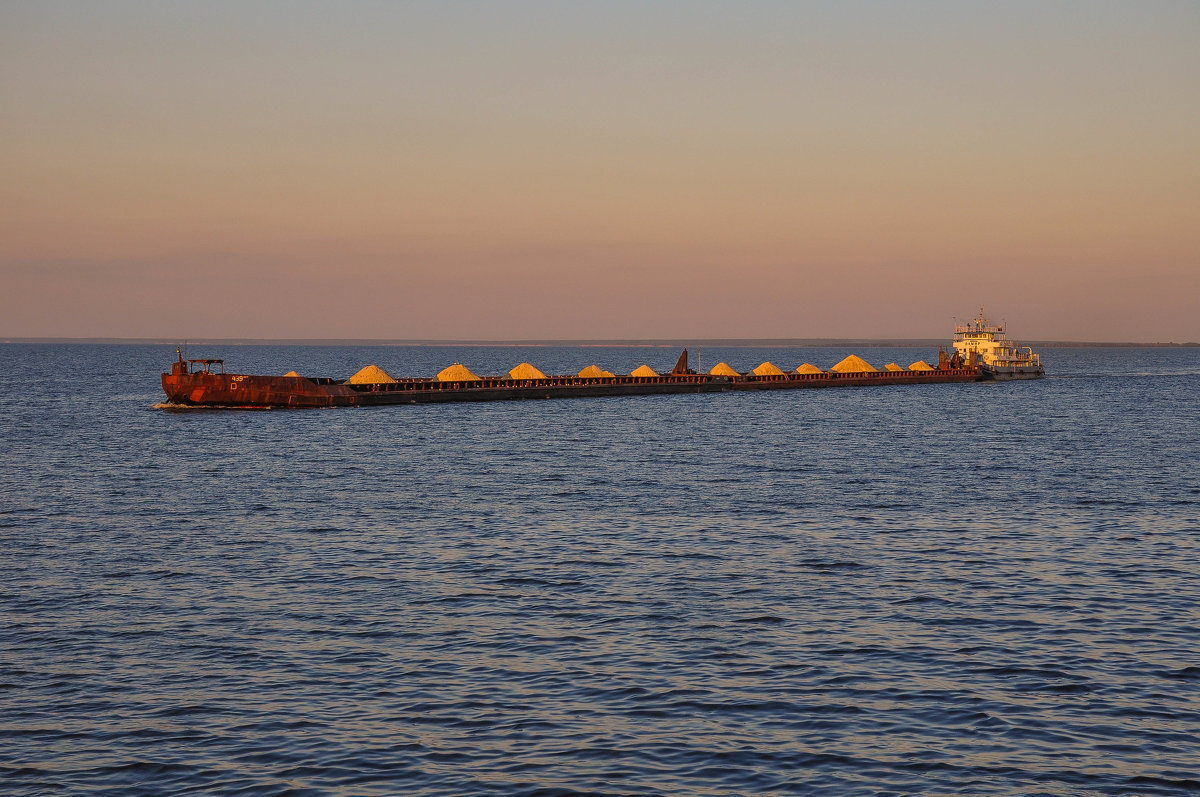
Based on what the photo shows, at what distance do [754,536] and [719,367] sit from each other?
12981 centimetres

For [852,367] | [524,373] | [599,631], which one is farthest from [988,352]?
[599,631]

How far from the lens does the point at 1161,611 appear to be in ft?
97.0

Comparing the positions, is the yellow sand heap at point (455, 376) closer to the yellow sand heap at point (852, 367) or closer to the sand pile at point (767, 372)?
the sand pile at point (767, 372)

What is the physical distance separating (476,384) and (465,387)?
263cm

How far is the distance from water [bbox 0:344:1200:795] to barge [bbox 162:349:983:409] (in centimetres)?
4978

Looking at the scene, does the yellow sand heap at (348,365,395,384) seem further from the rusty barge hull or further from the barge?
the rusty barge hull

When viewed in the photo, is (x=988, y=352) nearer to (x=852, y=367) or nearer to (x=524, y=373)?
(x=852, y=367)

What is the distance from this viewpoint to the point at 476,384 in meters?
A: 135

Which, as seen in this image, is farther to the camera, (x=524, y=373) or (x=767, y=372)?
(x=767, y=372)

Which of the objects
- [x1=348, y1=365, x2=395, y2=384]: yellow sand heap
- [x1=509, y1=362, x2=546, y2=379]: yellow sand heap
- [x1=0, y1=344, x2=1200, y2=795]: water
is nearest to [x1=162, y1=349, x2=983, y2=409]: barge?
[x1=348, y1=365, x2=395, y2=384]: yellow sand heap

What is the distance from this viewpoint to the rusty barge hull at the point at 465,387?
110 m

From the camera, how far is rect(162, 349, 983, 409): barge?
363 feet

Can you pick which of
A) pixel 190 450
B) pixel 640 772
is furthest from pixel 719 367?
pixel 640 772

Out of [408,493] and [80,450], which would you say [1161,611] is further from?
[80,450]
